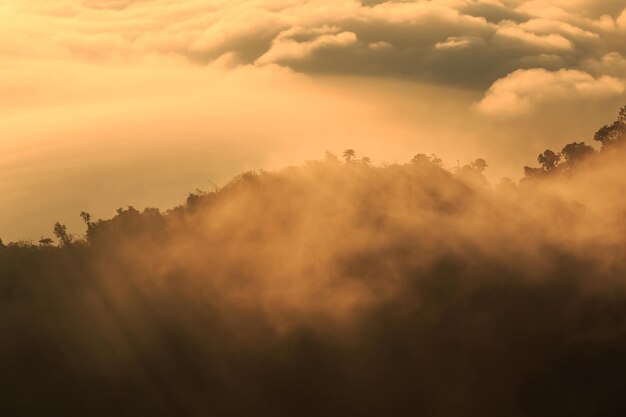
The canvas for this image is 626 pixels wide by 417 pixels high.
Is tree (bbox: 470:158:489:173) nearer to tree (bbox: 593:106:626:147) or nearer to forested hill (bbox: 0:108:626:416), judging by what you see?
forested hill (bbox: 0:108:626:416)

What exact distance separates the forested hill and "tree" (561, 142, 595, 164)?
218 millimetres

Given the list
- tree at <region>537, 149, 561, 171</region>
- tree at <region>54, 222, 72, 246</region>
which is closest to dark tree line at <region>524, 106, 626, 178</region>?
tree at <region>537, 149, 561, 171</region>

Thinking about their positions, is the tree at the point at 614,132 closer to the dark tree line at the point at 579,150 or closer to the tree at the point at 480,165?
the dark tree line at the point at 579,150

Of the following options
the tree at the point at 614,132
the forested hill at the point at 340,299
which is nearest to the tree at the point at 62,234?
the forested hill at the point at 340,299

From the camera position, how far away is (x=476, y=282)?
294ft

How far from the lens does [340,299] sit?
92750 millimetres

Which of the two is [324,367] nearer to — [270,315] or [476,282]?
[270,315]

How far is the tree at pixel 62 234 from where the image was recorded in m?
101

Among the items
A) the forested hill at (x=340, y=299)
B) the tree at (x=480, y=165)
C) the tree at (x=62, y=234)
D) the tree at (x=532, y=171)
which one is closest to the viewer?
the forested hill at (x=340, y=299)

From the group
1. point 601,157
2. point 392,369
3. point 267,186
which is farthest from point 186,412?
point 601,157

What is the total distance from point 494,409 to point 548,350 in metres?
8.71

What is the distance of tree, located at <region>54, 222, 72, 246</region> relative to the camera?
10122cm

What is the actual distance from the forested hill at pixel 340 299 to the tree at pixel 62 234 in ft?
0.88

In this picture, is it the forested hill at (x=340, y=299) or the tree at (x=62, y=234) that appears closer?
the forested hill at (x=340, y=299)
